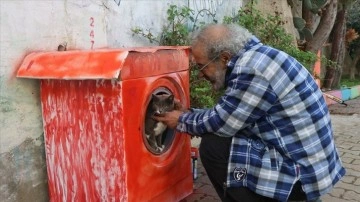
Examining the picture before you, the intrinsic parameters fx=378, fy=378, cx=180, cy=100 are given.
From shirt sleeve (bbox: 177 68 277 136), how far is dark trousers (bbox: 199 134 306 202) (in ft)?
0.25

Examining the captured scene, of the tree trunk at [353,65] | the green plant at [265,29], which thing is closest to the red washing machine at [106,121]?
the green plant at [265,29]

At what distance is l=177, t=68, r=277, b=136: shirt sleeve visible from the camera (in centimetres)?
185

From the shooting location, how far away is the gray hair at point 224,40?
1.98 meters

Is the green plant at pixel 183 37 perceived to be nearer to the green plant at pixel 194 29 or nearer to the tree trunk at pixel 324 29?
the green plant at pixel 194 29

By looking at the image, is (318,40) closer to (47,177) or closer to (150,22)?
(150,22)

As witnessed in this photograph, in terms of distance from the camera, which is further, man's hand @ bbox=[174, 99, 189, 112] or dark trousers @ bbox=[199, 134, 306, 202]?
man's hand @ bbox=[174, 99, 189, 112]

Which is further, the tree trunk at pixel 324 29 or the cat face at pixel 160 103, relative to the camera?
the tree trunk at pixel 324 29

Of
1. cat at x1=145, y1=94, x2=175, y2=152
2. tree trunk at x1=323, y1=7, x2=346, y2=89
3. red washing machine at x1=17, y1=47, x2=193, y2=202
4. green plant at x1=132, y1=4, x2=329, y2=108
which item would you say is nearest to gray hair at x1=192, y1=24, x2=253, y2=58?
red washing machine at x1=17, y1=47, x2=193, y2=202

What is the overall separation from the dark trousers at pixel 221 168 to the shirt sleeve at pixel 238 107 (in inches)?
3.0

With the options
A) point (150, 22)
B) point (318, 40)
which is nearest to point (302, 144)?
point (150, 22)

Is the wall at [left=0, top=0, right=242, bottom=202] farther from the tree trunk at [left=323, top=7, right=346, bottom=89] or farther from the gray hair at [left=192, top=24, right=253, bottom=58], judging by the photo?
the tree trunk at [left=323, top=7, right=346, bottom=89]

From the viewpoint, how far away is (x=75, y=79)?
1880 millimetres

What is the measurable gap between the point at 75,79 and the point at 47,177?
814 mm

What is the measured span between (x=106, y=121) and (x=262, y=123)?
0.80 metres
